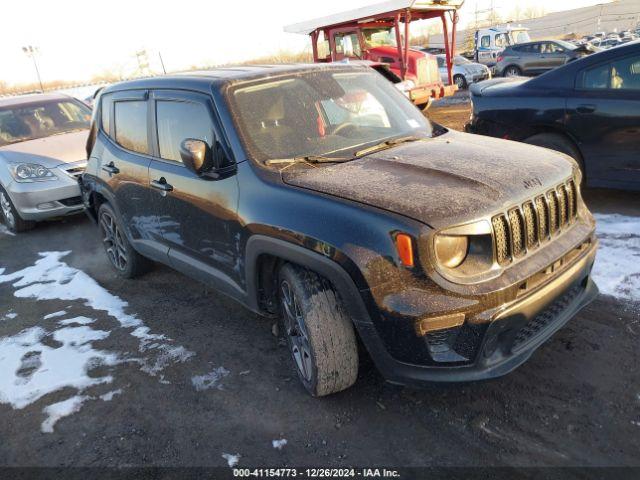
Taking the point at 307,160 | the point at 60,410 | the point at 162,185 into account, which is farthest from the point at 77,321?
the point at 307,160

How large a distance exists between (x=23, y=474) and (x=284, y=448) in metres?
1.37

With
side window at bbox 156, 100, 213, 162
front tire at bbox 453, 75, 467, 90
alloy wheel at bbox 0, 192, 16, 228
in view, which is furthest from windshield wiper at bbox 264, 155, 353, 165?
front tire at bbox 453, 75, 467, 90

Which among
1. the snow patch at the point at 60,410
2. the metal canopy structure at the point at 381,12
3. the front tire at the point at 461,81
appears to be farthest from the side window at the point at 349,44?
the snow patch at the point at 60,410

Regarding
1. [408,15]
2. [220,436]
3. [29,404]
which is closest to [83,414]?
[29,404]

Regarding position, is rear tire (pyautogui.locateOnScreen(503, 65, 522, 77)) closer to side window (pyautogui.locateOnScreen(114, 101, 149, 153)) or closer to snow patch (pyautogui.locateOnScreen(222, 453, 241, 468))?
side window (pyautogui.locateOnScreen(114, 101, 149, 153))

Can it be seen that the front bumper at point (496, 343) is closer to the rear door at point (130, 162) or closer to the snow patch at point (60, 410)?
the snow patch at point (60, 410)

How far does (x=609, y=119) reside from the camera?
4945 millimetres

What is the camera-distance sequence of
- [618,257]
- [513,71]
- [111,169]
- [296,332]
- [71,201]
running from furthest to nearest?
[513,71]
[71,201]
[111,169]
[618,257]
[296,332]

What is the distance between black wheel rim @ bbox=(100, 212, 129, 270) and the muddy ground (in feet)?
4.10

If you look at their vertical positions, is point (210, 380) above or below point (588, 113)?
below

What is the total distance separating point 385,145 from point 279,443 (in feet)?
6.24

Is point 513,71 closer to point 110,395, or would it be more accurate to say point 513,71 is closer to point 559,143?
point 559,143

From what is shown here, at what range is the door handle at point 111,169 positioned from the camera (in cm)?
439

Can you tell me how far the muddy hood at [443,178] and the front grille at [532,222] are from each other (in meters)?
0.06
